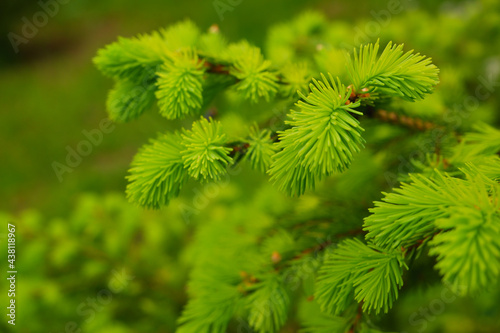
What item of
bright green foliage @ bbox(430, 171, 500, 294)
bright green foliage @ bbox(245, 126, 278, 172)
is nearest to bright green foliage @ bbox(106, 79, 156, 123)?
bright green foliage @ bbox(245, 126, 278, 172)

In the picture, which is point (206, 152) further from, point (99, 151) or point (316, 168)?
point (99, 151)

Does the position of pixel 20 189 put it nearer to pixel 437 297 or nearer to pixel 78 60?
pixel 78 60

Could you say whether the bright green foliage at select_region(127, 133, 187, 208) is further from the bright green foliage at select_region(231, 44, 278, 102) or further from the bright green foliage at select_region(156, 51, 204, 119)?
the bright green foliage at select_region(231, 44, 278, 102)

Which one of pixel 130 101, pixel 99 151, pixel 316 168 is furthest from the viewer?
pixel 99 151

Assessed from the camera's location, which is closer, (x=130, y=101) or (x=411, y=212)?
(x=411, y=212)

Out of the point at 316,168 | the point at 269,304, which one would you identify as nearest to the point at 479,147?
the point at 316,168

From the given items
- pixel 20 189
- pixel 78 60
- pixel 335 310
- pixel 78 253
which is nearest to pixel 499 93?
pixel 335 310
